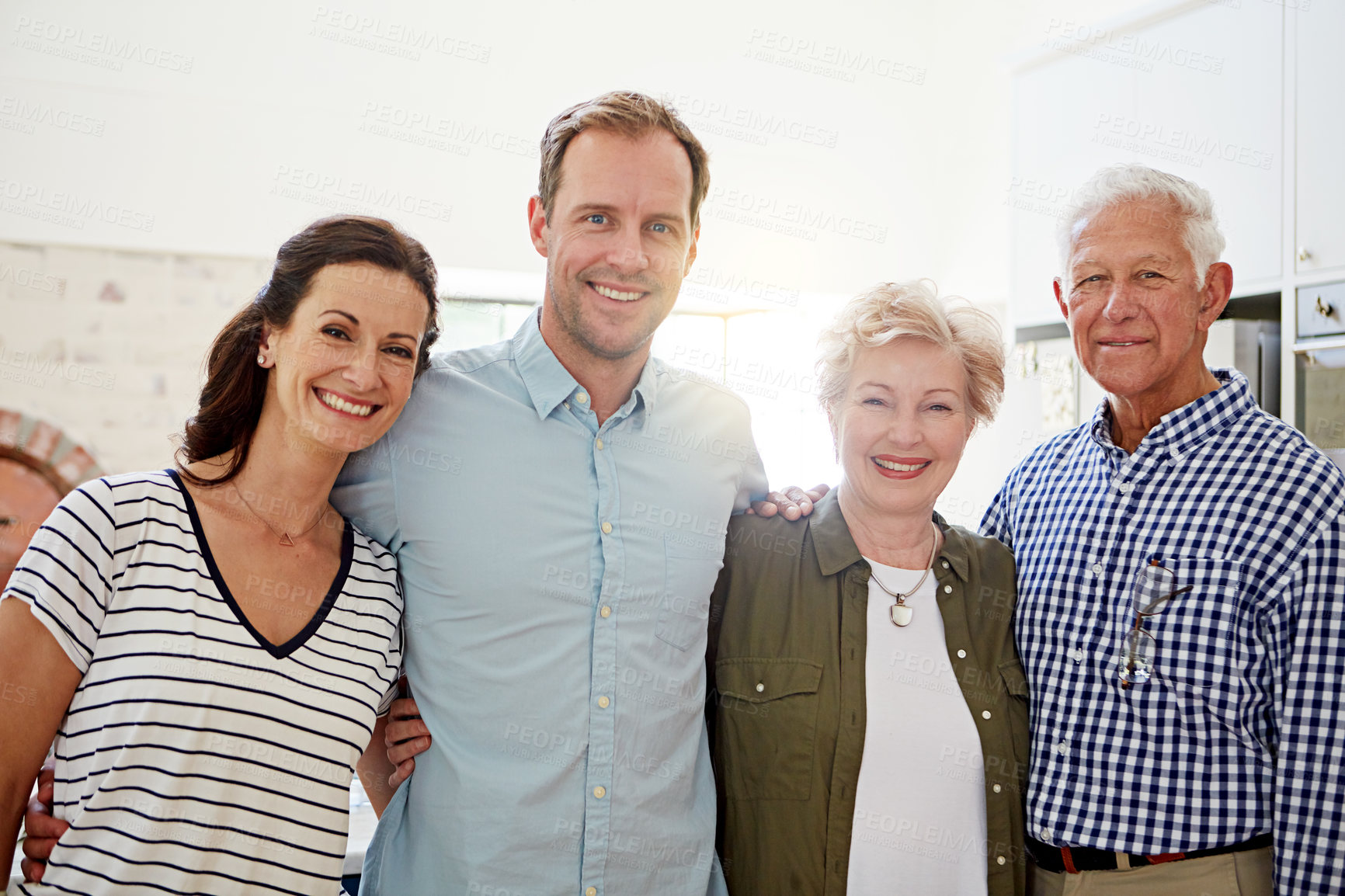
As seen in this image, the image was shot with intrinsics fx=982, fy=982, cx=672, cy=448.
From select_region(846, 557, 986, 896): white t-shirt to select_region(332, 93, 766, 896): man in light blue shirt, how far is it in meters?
0.26

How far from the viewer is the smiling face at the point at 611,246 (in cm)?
157

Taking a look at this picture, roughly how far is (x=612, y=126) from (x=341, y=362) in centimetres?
58

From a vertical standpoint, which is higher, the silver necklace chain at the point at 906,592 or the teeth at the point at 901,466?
the teeth at the point at 901,466

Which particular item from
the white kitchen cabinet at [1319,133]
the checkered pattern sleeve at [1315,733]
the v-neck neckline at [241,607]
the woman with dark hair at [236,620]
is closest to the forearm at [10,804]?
the woman with dark hair at [236,620]

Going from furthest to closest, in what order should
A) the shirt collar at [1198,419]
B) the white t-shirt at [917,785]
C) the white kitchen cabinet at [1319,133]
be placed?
the white kitchen cabinet at [1319,133] < the shirt collar at [1198,419] < the white t-shirt at [917,785]

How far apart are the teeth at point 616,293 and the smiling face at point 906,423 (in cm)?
44

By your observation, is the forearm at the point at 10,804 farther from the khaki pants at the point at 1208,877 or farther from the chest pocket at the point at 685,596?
the khaki pants at the point at 1208,877

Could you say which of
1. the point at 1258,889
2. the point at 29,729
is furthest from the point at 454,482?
the point at 1258,889

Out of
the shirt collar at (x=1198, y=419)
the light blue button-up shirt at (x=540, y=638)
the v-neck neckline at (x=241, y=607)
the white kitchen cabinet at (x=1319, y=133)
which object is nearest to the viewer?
the v-neck neckline at (x=241, y=607)

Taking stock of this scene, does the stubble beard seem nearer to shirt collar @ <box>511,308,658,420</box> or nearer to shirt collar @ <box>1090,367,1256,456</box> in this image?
shirt collar @ <box>511,308,658,420</box>

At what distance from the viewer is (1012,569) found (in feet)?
5.94

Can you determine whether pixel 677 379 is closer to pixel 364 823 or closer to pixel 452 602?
pixel 452 602

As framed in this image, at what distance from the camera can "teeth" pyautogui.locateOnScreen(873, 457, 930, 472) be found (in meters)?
1.69


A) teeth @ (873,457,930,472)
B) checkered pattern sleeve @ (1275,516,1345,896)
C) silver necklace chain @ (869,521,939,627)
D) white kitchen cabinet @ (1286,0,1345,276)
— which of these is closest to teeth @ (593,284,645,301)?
teeth @ (873,457,930,472)
